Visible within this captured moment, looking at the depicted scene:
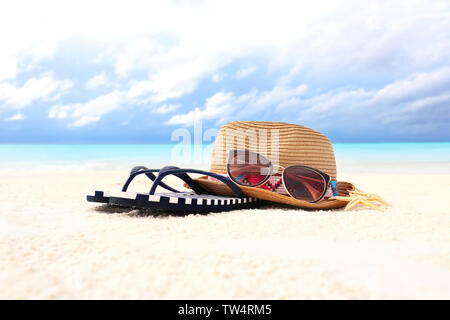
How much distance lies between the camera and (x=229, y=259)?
1283 millimetres

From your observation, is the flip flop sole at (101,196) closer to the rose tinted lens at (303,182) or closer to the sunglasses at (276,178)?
the sunglasses at (276,178)

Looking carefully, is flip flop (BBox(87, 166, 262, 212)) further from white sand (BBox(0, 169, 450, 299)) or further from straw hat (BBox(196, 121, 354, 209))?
straw hat (BBox(196, 121, 354, 209))

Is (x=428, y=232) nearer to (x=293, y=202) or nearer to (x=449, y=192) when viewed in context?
(x=293, y=202)

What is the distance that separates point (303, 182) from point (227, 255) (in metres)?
1.32

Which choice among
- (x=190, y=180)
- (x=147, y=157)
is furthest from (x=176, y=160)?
(x=190, y=180)

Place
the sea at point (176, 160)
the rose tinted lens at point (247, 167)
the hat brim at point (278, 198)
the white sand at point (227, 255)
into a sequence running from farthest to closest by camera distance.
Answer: the sea at point (176, 160)
the rose tinted lens at point (247, 167)
the hat brim at point (278, 198)
the white sand at point (227, 255)

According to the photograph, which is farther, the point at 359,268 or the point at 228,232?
the point at 228,232

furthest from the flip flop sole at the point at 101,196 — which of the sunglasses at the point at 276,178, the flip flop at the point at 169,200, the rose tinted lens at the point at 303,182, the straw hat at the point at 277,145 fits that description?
the rose tinted lens at the point at 303,182

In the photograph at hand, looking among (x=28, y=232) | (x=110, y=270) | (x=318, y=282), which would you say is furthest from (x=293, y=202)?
(x=28, y=232)

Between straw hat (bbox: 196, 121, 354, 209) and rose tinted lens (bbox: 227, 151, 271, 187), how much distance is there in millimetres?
99

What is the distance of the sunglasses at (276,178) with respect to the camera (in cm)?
244

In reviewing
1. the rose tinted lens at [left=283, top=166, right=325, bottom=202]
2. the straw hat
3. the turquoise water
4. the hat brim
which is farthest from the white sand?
the turquoise water

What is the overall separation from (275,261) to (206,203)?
3.14 ft

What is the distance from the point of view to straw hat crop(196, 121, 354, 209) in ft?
8.62
